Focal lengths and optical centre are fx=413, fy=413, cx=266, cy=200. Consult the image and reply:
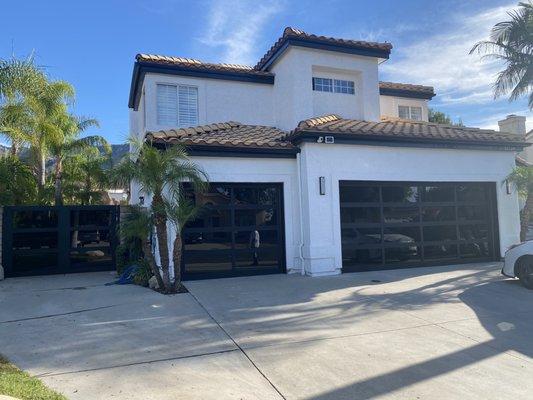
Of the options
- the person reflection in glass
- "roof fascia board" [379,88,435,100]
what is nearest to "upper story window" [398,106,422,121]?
"roof fascia board" [379,88,435,100]

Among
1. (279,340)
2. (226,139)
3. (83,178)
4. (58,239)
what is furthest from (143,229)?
(83,178)

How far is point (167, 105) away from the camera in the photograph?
13.6 metres

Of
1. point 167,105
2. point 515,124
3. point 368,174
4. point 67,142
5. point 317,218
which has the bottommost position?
point 317,218

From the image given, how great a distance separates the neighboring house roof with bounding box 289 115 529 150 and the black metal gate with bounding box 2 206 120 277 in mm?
6943

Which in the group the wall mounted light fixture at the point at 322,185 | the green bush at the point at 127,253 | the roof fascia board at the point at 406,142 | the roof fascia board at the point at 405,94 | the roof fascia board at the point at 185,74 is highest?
the roof fascia board at the point at 405,94

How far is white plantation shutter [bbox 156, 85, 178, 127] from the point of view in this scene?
44.4 ft

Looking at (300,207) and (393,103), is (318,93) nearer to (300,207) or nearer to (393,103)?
(300,207)

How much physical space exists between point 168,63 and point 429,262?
10.3m

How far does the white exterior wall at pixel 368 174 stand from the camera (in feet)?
36.9

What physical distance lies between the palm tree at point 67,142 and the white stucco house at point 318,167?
304cm

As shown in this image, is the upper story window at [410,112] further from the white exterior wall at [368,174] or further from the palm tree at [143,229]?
the palm tree at [143,229]

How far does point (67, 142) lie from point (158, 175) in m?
9.03

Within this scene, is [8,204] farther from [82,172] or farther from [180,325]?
[180,325]

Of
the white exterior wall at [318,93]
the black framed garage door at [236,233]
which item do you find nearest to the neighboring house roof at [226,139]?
the black framed garage door at [236,233]
